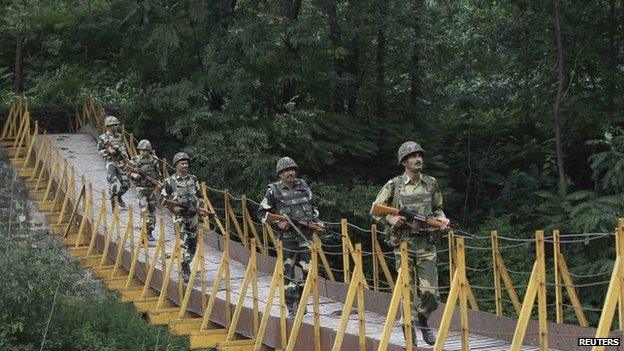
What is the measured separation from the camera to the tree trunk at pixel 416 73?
78.9 ft

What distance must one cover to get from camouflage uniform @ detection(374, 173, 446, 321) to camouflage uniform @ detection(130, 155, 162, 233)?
25.9ft

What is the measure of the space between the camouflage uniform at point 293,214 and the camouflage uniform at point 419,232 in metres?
1.96

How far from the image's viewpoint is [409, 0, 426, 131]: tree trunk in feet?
78.9

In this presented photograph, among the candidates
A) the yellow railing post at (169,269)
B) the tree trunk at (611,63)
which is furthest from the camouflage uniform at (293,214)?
the tree trunk at (611,63)

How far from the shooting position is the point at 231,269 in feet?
55.0

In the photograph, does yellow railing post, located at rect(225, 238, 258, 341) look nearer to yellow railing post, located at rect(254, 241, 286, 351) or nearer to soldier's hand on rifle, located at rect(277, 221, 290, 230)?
yellow railing post, located at rect(254, 241, 286, 351)

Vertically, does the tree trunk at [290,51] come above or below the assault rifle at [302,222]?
above

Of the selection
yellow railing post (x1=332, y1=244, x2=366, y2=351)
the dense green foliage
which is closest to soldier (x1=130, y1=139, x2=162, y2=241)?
the dense green foliage

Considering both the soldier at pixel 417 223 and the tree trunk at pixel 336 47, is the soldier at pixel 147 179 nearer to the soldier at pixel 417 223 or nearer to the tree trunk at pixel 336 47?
the tree trunk at pixel 336 47

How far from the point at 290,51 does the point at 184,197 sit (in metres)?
8.13

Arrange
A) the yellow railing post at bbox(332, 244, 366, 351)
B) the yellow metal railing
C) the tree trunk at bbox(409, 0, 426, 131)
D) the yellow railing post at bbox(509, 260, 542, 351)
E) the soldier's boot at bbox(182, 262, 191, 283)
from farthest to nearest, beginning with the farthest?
the tree trunk at bbox(409, 0, 426, 131)
the soldier's boot at bbox(182, 262, 191, 283)
the yellow railing post at bbox(332, 244, 366, 351)
the yellow metal railing
the yellow railing post at bbox(509, 260, 542, 351)

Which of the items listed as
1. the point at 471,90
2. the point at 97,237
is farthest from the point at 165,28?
the point at 471,90

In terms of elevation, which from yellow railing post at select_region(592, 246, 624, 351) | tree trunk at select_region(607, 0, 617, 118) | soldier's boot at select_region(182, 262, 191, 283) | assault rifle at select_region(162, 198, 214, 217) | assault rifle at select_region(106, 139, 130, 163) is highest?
tree trunk at select_region(607, 0, 617, 118)

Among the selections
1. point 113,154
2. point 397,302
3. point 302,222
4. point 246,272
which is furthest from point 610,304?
point 113,154
